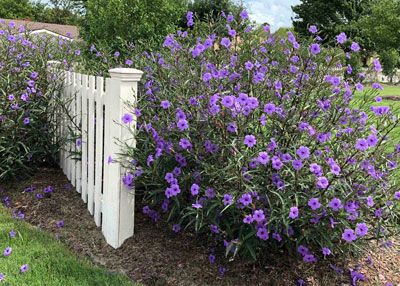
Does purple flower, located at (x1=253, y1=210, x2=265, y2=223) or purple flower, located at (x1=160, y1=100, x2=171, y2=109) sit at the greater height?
purple flower, located at (x1=160, y1=100, x2=171, y2=109)

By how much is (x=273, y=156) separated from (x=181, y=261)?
1.00 m

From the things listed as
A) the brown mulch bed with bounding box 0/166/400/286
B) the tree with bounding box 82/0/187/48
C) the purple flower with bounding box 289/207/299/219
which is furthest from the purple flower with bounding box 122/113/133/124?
the tree with bounding box 82/0/187/48

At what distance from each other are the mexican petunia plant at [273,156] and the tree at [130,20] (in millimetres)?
6302

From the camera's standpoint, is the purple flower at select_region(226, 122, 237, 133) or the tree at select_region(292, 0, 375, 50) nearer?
the purple flower at select_region(226, 122, 237, 133)

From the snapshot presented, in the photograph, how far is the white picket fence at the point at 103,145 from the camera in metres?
2.94

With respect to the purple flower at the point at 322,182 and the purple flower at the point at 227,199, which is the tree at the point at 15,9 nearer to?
the purple flower at the point at 227,199

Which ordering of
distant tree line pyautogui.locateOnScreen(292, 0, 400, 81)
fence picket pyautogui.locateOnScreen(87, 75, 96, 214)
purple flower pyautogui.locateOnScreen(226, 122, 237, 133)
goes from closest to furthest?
1. purple flower pyautogui.locateOnScreen(226, 122, 237, 133)
2. fence picket pyautogui.locateOnScreen(87, 75, 96, 214)
3. distant tree line pyautogui.locateOnScreen(292, 0, 400, 81)

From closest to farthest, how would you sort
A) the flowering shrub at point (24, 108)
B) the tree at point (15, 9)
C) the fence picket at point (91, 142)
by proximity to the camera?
the fence picket at point (91, 142) → the flowering shrub at point (24, 108) → the tree at point (15, 9)

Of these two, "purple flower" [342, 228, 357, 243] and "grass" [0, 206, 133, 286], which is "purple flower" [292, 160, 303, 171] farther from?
"grass" [0, 206, 133, 286]

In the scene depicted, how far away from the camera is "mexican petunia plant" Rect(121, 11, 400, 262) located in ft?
7.64

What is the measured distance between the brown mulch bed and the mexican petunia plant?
0.46 ft

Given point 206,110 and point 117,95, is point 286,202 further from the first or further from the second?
point 117,95

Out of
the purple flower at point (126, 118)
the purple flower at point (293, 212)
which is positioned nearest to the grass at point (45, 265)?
the purple flower at point (126, 118)

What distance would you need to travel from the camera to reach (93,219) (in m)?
3.45
